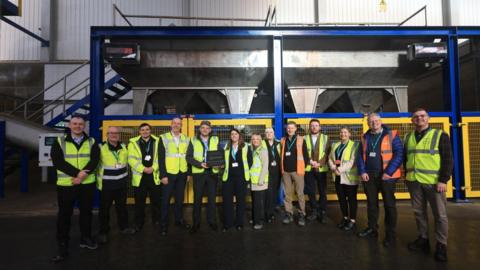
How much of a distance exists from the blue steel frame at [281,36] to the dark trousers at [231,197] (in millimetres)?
1912

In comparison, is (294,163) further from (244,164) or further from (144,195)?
(144,195)

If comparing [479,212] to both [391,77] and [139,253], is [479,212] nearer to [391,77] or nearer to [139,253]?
[391,77]

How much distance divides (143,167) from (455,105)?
264 inches

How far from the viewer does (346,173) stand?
169 inches

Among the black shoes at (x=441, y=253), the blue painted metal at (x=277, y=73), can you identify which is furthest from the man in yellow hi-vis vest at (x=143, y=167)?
the black shoes at (x=441, y=253)

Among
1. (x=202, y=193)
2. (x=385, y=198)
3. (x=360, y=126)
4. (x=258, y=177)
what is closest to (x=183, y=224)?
(x=202, y=193)

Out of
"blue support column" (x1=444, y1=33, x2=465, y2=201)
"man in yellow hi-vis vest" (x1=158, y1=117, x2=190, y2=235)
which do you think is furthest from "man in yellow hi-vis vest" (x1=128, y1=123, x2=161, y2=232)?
"blue support column" (x1=444, y1=33, x2=465, y2=201)

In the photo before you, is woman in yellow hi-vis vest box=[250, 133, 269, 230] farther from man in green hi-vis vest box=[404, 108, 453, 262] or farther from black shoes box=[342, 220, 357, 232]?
man in green hi-vis vest box=[404, 108, 453, 262]

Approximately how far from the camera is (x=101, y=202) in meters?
4.03

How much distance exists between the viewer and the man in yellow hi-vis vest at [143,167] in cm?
439

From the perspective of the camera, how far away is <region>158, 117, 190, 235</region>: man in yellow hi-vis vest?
4.35 m

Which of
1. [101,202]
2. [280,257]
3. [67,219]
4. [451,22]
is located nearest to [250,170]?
[280,257]

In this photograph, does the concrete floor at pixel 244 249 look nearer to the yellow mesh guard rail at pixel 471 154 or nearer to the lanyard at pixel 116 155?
the lanyard at pixel 116 155

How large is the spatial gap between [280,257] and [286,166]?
1.60 metres
